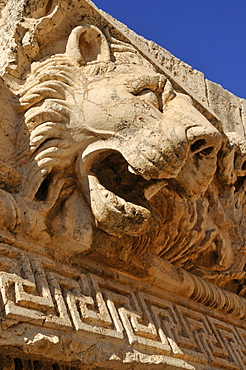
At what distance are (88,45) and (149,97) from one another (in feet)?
1.47

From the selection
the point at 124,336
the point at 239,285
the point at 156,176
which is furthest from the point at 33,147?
the point at 239,285

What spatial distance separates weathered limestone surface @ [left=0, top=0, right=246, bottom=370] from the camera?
6.49 ft

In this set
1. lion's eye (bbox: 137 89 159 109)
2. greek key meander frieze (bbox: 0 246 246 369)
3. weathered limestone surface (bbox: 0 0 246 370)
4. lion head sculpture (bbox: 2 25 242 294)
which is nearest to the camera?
greek key meander frieze (bbox: 0 246 246 369)

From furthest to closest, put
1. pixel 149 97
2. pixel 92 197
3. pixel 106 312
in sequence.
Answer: pixel 149 97 < pixel 92 197 < pixel 106 312

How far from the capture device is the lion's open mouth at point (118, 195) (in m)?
2.22

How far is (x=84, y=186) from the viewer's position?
231 cm

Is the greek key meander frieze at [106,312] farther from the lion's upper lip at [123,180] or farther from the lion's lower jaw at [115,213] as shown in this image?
the lion's upper lip at [123,180]

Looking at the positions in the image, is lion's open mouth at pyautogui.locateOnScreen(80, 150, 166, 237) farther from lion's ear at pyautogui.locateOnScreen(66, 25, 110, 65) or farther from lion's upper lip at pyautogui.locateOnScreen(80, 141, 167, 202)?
lion's ear at pyautogui.locateOnScreen(66, 25, 110, 65)

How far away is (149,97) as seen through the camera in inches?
93.9

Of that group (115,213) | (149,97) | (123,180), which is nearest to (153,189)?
(123,180)

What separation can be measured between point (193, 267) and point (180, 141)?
99 centimetres

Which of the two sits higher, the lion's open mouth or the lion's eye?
the lion's eye

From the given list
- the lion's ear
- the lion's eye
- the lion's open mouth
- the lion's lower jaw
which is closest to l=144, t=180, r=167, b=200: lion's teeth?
the lion's open mouth

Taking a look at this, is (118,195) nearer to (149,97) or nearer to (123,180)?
(123,180)
